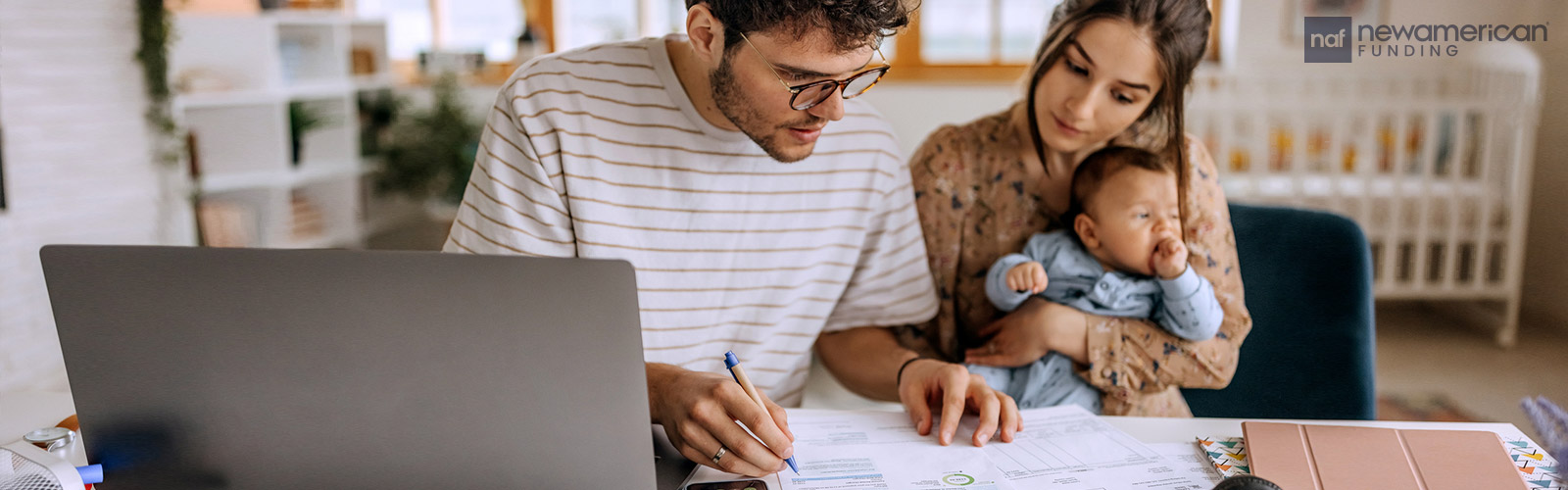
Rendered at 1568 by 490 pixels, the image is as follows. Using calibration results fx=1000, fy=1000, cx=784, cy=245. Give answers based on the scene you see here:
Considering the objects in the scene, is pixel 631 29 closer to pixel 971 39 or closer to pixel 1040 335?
pixel 971 39

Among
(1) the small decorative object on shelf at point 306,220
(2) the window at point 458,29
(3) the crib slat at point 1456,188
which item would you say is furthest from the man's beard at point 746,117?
(2) the window at point 458,29

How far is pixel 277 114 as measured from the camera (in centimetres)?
379

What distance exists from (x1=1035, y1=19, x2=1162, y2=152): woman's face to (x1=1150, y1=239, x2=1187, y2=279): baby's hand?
20 centimetres

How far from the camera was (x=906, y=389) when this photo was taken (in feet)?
3.68

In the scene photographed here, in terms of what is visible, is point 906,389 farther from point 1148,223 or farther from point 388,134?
point 388,134

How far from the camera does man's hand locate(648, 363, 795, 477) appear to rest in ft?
2.81

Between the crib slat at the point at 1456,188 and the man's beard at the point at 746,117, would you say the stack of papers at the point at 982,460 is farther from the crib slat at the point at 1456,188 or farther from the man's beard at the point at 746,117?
the crib slat at the point at 1456,188

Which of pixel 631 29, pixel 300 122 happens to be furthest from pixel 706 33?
pixel 631 29

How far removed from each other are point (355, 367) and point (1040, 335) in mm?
949

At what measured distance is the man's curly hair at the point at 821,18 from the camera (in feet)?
3.59

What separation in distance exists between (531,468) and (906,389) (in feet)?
1.63

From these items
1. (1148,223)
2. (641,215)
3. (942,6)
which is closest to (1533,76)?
(942,6)

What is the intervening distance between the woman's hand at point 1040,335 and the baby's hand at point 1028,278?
6cm

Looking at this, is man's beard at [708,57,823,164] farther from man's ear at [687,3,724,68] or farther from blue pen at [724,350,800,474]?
blue pen at [724,350,800,474]
